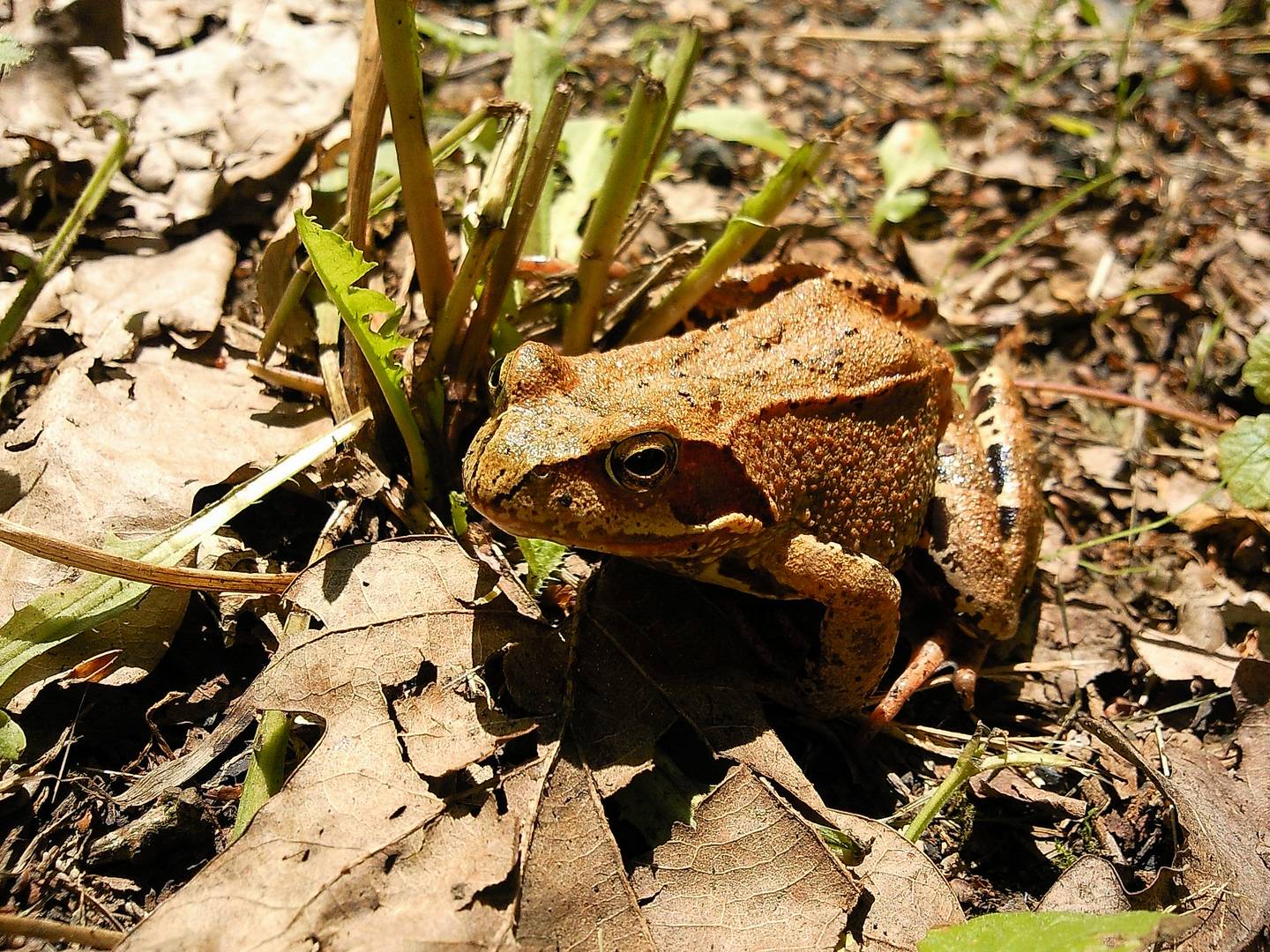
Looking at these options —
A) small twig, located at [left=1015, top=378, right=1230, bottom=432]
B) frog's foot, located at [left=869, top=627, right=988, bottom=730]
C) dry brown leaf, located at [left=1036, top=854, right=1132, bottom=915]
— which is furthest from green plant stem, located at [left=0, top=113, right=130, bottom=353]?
small twig, located at [left=1015, top=378, right=1230, bottom=432]

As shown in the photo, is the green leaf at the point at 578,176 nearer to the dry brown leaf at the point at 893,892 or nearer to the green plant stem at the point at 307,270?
the green plant stem at the point at 307,270

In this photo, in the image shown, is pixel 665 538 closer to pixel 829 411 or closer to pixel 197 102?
pixel 829 411

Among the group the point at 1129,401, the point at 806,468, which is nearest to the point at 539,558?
the point at 806,468

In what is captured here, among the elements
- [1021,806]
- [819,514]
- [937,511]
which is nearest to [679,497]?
[819,514]

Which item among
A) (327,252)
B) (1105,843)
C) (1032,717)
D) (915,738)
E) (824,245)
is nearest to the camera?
(327,252)

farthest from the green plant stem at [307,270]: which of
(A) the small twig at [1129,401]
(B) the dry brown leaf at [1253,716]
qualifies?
(B) the dry brown leaf at [1253,716]

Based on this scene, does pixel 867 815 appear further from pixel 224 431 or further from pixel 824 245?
pixel 824 245

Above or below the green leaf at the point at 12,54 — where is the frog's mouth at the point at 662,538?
below
